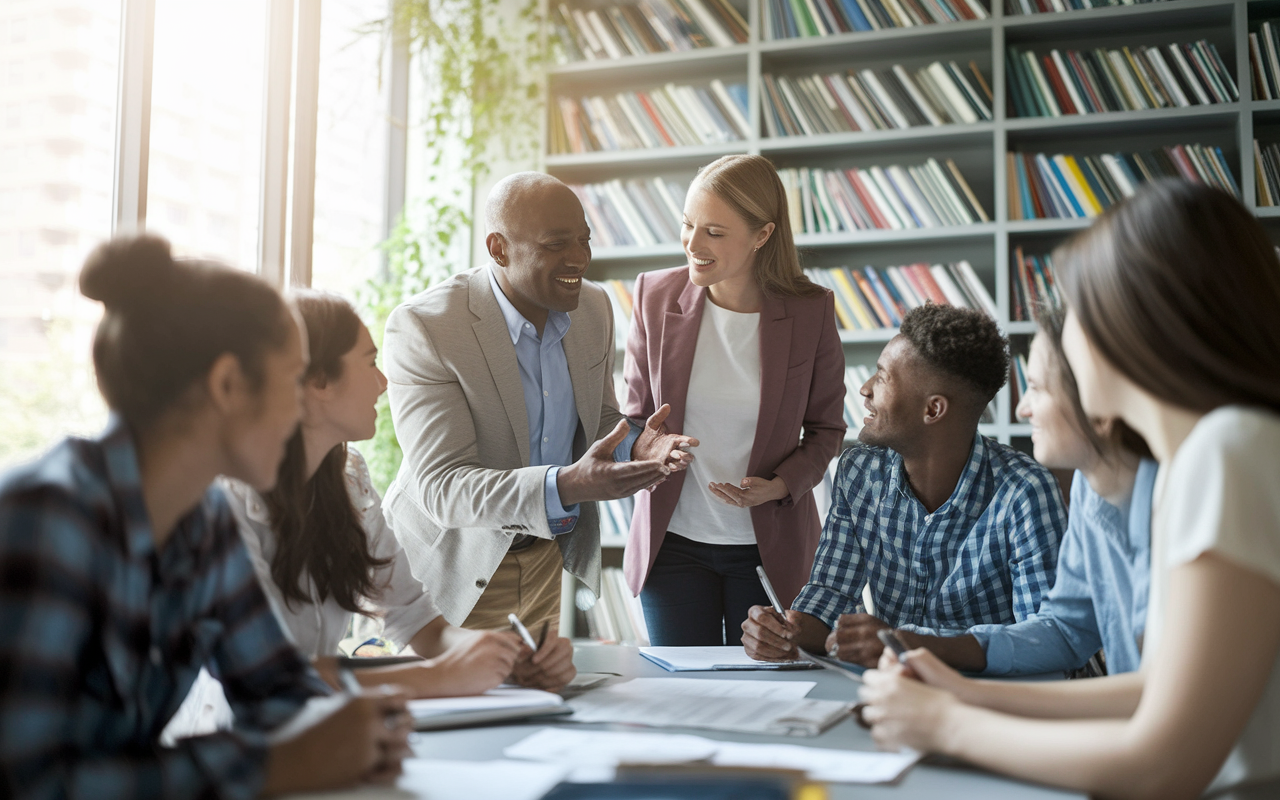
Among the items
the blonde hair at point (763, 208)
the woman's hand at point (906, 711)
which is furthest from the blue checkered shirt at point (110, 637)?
the blonde hair at point (763, 208)

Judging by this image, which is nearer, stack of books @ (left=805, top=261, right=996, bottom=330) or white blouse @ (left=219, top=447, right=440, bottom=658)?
white blouse @ (left=219, top=447, right=440, bottom=658)

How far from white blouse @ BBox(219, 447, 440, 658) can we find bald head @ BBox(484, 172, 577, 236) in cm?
70

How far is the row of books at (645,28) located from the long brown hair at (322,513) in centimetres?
247

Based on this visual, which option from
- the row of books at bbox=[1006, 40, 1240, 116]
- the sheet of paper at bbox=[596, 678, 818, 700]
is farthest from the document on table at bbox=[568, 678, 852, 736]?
the row of books at bbox=[1006, 40, 1240, 116]

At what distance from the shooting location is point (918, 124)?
11.0 ft

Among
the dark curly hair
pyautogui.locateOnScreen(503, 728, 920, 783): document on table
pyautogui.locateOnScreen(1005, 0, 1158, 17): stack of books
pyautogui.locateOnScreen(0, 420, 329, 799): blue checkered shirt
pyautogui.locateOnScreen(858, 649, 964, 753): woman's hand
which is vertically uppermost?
pyautogui.locateOnScreen(1005, 0, 1158, 17): stack of books

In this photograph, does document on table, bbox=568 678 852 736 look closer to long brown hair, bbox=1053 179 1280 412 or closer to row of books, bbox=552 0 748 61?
long brown hair, bbox=1053 179 1280 412

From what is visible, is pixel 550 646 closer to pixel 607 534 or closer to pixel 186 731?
pixel 186 731

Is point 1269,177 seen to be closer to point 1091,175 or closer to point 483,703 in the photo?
point 1091,175

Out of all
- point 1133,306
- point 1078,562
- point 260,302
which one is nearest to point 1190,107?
point 1078,562

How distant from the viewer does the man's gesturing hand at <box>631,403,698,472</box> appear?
197 centimetres

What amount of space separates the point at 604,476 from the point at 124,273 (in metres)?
1.03

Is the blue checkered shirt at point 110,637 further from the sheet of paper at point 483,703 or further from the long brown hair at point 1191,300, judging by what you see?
the long brown hair at point 1191,300

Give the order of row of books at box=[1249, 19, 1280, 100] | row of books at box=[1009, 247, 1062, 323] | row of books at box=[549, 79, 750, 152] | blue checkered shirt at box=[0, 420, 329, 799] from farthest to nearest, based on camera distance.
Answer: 1. row of books at box=[549, 79, 750, 152]
2. row of books at box=[1009, 247, 1062, 323]
3. row of books at box=[1249, 19, 1280, 100]
4. blue checkered shirt at box=[0, 420, 329, 799]
